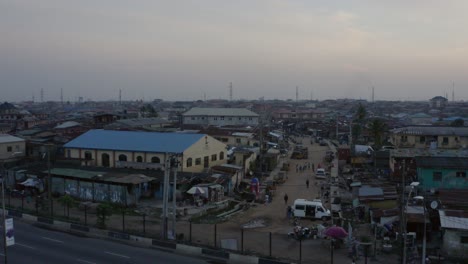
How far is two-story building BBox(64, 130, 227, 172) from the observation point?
105 ft

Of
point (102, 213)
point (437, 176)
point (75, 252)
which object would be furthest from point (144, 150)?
point (437, 176)

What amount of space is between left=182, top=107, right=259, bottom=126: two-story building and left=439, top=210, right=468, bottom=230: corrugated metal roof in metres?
63.8

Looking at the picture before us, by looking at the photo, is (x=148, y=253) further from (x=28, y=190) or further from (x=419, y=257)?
(x=28, y=190)

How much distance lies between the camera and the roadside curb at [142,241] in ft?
55.8

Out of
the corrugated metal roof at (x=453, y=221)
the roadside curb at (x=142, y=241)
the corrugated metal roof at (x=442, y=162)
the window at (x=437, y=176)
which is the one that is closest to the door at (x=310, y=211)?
the corrugated metal roof at (x=453, y=221)

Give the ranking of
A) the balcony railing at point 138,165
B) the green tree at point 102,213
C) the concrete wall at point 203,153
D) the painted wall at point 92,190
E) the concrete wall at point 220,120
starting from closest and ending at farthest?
the green tree at point 102,213 < the painted wall at point 92,190 < the balcony railing at point 138,165 < the concrete wall at point 203,153 < the concrete wall at point 220,120

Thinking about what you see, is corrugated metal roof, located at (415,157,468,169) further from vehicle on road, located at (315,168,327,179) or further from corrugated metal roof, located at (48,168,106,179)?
corrugated metal roof, located at (48,168,106,179)

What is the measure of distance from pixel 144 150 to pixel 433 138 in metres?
28.3

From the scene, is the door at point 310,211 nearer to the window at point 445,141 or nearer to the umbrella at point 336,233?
the umbrella at point 336,233

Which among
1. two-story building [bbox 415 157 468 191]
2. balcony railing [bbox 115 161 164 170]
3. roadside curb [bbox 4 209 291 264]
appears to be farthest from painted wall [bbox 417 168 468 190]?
balcony railing [bbox 115 161 164 170]

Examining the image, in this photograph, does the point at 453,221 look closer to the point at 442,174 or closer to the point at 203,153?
the point at 442,174

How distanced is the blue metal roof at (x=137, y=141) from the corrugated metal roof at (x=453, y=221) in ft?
59.7

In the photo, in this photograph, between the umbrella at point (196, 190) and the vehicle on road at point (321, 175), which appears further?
the vehicle on road at point (321, 175)

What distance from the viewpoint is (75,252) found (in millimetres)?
17141
